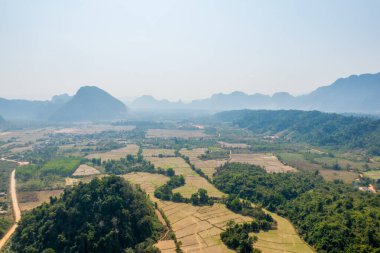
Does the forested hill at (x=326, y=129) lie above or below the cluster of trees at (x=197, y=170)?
above

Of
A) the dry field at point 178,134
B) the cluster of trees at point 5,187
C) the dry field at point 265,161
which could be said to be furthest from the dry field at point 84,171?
the dry field at point 178,134

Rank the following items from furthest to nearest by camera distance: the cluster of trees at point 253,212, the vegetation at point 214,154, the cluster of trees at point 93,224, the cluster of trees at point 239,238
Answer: the vegetation at point 214,154 → the cluster of trees at point 253,212 → the cluster of trees at point 239,238 → the cluster of trees at point 93,224

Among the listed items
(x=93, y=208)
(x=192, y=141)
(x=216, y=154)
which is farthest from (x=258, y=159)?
(x=93, y=208)

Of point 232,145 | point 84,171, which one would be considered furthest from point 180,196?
point 232,145

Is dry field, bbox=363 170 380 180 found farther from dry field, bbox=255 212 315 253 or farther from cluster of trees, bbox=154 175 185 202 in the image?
cluster of trees, bbox=154 175 185 202

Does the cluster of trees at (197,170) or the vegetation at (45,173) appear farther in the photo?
the cluster of trees at (197,170)

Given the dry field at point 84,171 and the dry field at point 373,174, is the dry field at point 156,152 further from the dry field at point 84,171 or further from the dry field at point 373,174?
the dry field at point 373,174
